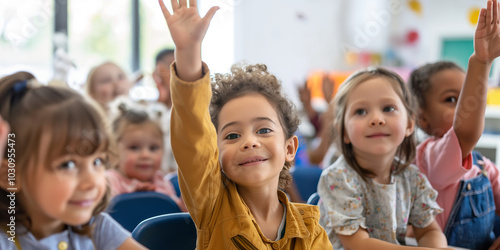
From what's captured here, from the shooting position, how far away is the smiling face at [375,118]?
55.3 inches

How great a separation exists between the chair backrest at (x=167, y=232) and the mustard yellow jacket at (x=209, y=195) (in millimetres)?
151

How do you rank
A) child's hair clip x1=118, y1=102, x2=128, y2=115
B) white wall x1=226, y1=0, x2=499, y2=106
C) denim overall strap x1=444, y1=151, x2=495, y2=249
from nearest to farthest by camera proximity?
denim overall strap x1=444, y1=151, x2=495, y2=249 → child's hair clip x1=118, y1=102, x2=128, y2=115 → white wall x1=226, y1=0, x2=499, y2=106

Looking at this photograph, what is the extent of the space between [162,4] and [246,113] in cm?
33

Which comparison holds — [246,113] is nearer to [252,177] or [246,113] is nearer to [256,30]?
[252,177]

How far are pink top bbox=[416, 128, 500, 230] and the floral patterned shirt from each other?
0.35ft

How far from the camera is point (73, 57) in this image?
4539 mm

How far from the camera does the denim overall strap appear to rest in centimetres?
158

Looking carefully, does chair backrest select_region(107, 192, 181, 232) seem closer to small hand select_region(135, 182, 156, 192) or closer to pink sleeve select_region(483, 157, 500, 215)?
small hand select_region(135, 182, 156, 192)

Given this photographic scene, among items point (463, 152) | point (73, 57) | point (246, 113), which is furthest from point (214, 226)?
point (73, 57)

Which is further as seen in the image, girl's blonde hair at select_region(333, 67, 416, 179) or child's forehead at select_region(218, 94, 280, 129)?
girl's blonde hair at select_region(333, 67, 416, 179)

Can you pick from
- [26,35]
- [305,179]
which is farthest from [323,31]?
[305,179]

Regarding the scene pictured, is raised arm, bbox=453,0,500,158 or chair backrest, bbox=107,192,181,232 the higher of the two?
raised arm, bbox=453,0,500,158

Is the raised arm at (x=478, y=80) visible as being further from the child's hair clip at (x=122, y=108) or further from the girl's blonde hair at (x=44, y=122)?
the child's hair clip at (x=122, y=108)

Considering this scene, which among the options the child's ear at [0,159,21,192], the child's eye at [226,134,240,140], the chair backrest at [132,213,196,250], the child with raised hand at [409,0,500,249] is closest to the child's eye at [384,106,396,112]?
the child with raised hand at [409,0,500,249]
